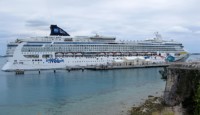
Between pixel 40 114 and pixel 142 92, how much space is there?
12.1 m

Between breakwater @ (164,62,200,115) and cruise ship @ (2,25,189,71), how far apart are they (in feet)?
136

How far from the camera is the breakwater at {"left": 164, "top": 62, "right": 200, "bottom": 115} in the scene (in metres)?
19.2

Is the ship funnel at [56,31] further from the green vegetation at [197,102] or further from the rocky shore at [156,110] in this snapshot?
the green vegetation at [197,102]

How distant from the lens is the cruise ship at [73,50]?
60.1 metres

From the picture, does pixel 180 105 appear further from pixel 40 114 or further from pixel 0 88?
pixel 0 88

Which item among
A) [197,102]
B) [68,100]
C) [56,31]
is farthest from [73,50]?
[197,102]

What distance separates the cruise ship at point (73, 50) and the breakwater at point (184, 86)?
4134 centimetres

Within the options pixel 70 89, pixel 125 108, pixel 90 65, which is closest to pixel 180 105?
pixel 125 108

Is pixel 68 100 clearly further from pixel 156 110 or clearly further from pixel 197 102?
pixel 197 102

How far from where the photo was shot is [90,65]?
210 feet

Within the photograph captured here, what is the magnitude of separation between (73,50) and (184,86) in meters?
45.1

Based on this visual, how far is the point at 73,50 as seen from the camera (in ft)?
211

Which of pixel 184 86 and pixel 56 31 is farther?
pixel 56 31

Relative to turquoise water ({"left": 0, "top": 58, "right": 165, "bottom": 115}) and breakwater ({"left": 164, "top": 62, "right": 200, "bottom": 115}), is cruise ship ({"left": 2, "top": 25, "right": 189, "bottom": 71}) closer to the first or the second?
turquoise water ({"left": 0, "top": 58, "right": 165, "bottom": 115})
